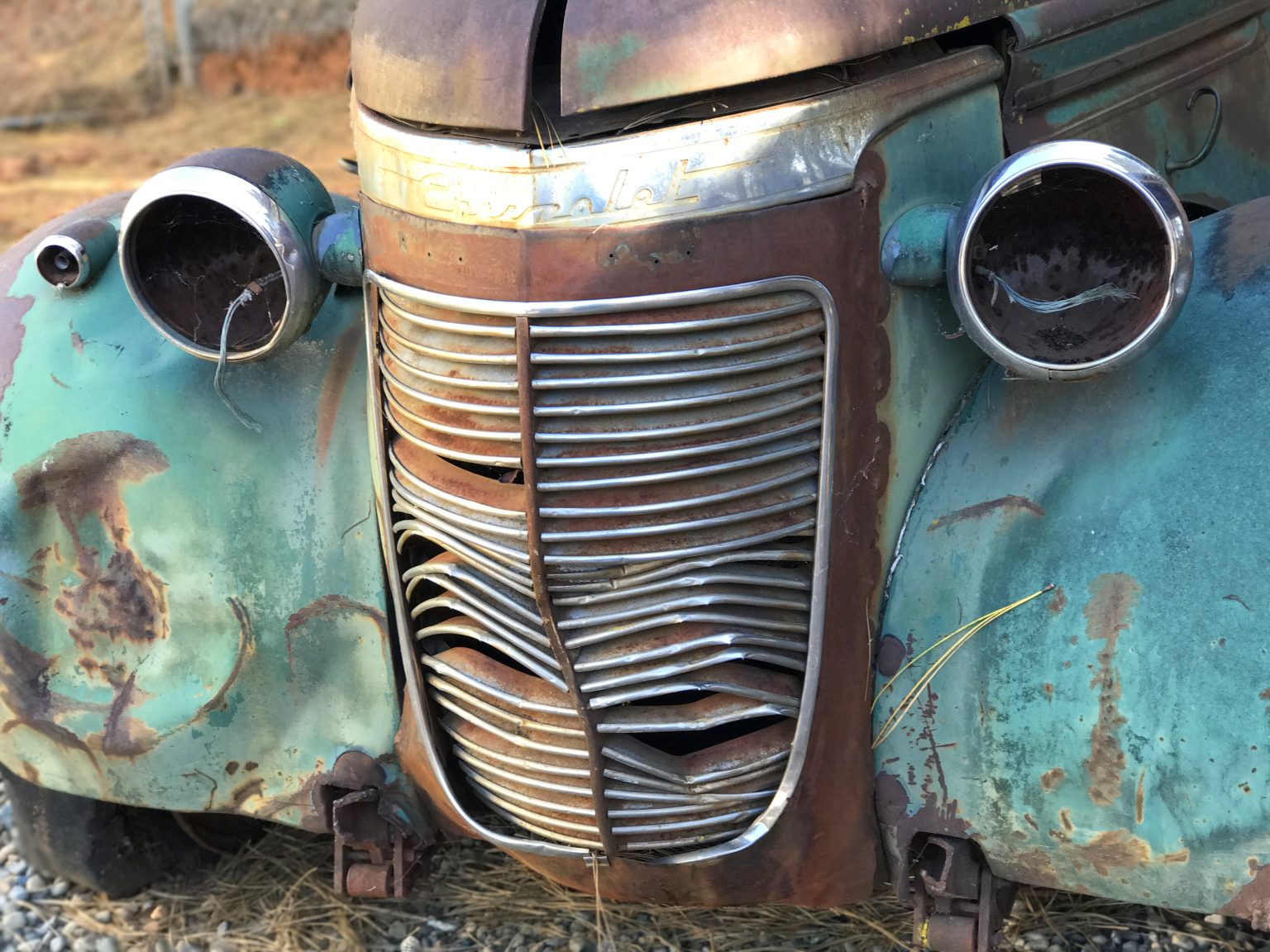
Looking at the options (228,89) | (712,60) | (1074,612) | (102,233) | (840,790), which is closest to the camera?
(712,60)

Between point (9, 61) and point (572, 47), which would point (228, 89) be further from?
point (572, 47)

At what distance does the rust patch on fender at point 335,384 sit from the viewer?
8.95 feet

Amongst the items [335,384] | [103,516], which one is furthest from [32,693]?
[335,384]

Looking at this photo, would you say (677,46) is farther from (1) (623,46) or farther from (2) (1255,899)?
(2) (1255,899)

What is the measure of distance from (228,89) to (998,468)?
9194 millimetres

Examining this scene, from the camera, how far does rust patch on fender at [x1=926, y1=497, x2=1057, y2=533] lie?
236 centimetres

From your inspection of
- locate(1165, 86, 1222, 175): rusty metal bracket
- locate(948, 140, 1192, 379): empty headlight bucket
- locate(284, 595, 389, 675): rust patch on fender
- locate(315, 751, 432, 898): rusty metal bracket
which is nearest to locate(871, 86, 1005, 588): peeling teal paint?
locate(948, 140, 1192, 379): empty headlight bucket

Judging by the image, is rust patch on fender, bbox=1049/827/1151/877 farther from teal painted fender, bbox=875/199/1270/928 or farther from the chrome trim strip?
the chrome trim strip

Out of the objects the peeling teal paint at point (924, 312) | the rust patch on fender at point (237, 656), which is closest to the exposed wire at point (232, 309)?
the rust patch on fender at point (237, 656)

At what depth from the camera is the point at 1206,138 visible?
10.2 feet

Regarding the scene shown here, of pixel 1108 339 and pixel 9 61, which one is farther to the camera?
pixel 9 61

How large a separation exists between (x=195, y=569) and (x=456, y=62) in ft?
3.52

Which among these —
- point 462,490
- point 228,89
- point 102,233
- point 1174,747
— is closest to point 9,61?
point 228,89

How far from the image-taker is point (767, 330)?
2215mm
